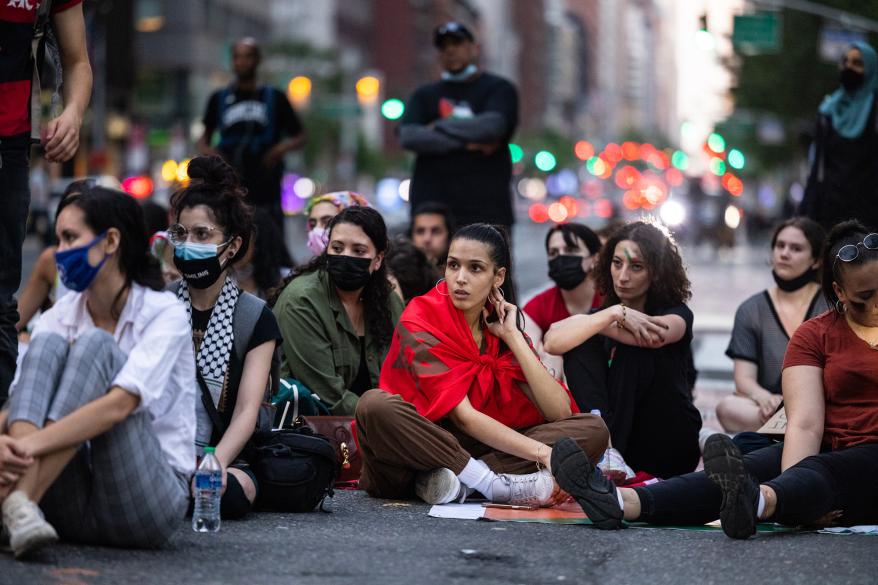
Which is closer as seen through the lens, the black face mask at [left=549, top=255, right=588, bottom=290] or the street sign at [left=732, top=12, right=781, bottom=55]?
the black face mask at [left=549, top=255, right=588, bottom=290]

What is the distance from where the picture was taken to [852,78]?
1025 cm

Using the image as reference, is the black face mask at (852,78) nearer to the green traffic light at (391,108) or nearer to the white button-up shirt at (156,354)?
the white button-up shirt at (156,354)

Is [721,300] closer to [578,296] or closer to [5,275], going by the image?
[578,296]

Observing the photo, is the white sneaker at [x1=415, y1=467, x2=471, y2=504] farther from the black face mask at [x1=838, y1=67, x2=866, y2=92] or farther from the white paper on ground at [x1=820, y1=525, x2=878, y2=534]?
the black face mask at [x1=838, y1=67, x2=866, y2=92]

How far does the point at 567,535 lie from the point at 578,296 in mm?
3426

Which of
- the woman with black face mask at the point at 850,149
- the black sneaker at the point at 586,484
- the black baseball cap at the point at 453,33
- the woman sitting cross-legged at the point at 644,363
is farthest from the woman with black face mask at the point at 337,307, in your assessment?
the woman with black face mask at the point at 850,149

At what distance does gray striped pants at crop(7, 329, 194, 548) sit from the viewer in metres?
4.65

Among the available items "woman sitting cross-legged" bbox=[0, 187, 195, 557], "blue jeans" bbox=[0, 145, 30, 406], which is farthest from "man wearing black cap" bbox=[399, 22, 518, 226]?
"woman sitting cross-legged" bbox=[0, 187, 195, 557]

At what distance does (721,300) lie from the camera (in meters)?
22.4

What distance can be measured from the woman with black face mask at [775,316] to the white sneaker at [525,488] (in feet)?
7.12

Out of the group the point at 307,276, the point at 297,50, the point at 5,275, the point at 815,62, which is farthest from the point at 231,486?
the point at 297,50

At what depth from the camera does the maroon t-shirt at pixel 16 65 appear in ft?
18.5

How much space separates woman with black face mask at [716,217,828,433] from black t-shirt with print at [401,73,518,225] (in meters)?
2.64

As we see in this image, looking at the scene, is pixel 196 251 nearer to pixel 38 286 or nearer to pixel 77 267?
pixel 77 267
